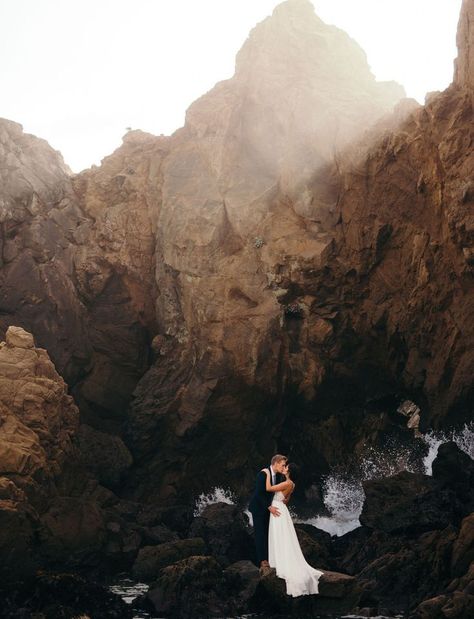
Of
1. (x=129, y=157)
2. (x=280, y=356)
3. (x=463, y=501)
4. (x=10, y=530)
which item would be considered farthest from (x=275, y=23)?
(x=10, y=530)

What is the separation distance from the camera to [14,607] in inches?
616

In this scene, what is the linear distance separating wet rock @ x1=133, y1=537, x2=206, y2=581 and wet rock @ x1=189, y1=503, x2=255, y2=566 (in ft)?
3.75

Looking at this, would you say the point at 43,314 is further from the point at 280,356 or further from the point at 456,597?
the point at 456,597

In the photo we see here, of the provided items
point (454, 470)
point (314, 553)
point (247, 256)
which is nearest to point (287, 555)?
point (314, 553)

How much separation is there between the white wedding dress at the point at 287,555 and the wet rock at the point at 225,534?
8138 millimetres

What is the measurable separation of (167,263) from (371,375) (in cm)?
879

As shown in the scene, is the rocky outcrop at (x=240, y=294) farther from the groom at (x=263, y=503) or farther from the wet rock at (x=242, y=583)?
the groom at (x=263, y=503)

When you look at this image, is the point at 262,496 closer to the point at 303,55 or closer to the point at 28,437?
the point at 28,437

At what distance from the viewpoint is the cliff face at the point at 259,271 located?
27.9 meters

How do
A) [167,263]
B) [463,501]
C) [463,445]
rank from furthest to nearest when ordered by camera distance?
[167,263] < [463,445] < [463,501]

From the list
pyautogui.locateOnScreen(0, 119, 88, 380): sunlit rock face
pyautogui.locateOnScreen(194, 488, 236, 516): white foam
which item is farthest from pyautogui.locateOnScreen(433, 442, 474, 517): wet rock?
pyautogui.locateOnScreen(0, 119, 88, 380): sunlit rock face

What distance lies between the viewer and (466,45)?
2472cm

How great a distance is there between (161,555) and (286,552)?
7.66m

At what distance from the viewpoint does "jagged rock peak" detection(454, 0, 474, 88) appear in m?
24.5
